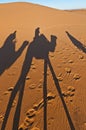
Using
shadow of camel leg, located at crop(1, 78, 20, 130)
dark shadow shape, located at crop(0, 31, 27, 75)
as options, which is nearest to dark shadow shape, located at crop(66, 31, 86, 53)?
dark shadow shape, located at crop(0, 31, 27, 75)

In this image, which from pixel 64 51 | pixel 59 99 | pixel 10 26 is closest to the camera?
pixel 59 99

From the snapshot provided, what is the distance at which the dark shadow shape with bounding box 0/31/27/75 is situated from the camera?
10195mm

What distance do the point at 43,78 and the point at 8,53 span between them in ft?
10.6

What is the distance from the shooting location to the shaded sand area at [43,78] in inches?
261

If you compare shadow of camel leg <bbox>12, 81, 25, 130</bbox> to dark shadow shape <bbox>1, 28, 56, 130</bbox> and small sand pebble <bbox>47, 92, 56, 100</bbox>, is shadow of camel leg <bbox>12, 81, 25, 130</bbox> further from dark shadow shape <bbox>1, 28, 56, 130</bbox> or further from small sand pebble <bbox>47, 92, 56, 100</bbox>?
small sand pebble <bbox>47, 92, 56, 100</bbox>

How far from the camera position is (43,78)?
8.69m

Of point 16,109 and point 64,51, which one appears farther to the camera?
point 64,51

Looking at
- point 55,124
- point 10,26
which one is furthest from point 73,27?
point 55,124

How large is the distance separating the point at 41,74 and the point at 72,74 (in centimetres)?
103

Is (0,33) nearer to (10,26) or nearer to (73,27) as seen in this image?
(10,26)

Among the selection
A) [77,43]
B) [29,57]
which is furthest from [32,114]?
[77,43]

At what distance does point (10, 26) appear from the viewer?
16172mm

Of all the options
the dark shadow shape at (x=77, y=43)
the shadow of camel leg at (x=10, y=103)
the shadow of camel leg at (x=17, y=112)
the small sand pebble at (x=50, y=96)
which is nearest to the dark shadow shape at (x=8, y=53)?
the shadow of camel leg at (x=10, y=103)

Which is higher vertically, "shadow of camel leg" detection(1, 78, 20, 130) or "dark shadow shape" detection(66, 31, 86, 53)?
"dark shadow shape" detection(66, 31, 86, 53)
